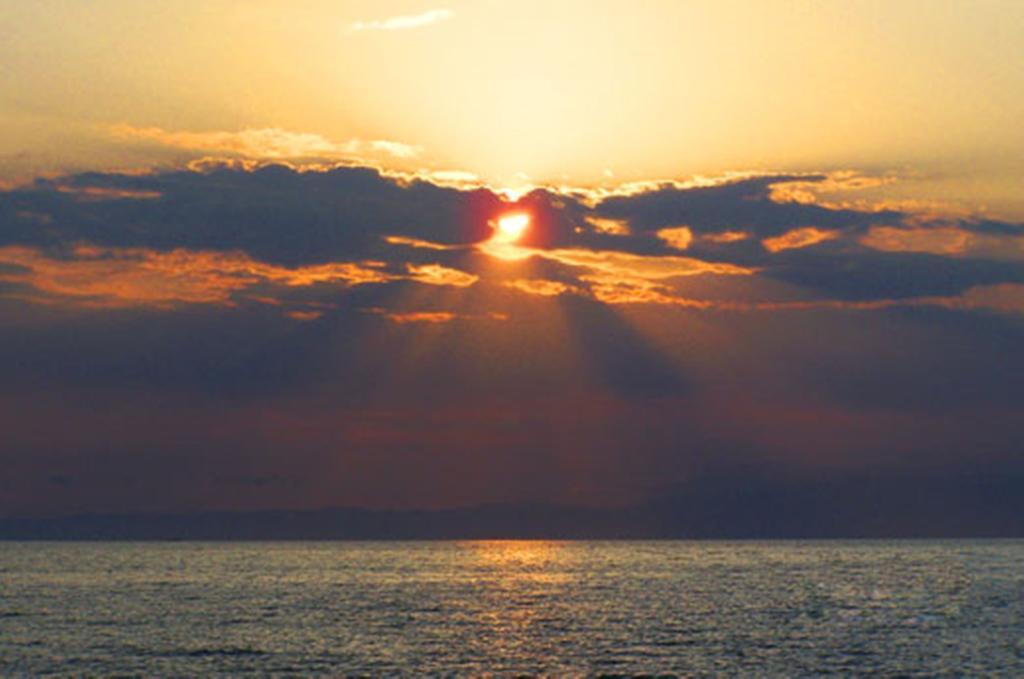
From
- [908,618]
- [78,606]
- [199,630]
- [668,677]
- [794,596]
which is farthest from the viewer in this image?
[794,596]

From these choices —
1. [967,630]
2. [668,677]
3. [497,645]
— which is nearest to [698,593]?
[967,630]

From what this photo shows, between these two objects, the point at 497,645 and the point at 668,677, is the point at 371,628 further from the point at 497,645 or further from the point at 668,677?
the point at 668,677

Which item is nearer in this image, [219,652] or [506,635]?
[219,652]

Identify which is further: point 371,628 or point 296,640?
point 371,628

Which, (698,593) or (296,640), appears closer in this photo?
(296,640)

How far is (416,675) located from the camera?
97.8 metres

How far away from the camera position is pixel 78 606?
527ft

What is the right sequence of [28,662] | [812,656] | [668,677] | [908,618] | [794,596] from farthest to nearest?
[794,596], [908,618], [812,656], [28,662], [668,677]

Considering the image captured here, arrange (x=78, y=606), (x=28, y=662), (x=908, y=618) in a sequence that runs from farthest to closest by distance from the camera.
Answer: (x=78, y=606) < (x=908, y=618) < (x=28, y=662)

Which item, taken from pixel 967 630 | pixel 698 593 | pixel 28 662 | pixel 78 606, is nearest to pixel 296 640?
pixel 28 662

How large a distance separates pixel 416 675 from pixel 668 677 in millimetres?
17521

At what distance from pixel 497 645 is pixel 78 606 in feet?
214

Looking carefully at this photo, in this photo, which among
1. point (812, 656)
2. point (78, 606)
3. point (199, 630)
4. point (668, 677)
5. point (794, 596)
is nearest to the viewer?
point (668, 677)

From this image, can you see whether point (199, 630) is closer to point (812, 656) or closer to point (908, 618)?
point (812, 656)
